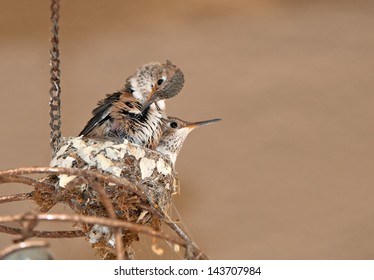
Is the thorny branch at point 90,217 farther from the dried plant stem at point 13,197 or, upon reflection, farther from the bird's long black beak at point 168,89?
the bird's long black beak at point 168,89

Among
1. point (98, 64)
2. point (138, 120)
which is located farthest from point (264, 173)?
point (138, 120)

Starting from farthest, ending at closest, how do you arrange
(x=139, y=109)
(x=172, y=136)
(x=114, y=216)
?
1. (x=172, y=136)
2. (x=139, y=109)
3. (x=114, y=216)

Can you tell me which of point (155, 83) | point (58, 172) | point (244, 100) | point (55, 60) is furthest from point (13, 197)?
point (244, 100)

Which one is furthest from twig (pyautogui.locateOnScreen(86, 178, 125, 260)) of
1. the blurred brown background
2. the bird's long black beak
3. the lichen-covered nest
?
the blurred brown background

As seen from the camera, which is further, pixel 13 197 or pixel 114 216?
pixel 13 197

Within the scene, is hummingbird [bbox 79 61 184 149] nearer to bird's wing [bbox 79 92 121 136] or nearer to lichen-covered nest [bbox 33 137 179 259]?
bird's wing [bbox 79 92 121 136]

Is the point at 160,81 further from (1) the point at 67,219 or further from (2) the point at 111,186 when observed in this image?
(1) the point at 67,219

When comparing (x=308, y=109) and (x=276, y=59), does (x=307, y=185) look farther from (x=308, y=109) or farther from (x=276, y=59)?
(x=276, y=59)
